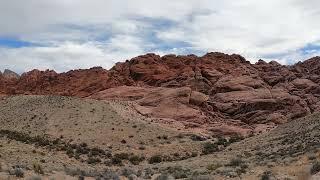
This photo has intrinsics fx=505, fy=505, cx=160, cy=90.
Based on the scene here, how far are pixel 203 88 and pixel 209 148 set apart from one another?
22190mm

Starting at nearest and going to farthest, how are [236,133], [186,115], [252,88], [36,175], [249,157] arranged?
[36,175] < [249,157] < [236,133] < [186,115] < [252,88]

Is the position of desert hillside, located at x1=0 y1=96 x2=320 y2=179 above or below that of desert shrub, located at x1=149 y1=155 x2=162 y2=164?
above

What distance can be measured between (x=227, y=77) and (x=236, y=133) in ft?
55.3

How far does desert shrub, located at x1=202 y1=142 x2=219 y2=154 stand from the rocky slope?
6.59m

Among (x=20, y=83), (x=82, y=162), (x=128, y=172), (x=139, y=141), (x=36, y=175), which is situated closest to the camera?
(x=36, y=175)

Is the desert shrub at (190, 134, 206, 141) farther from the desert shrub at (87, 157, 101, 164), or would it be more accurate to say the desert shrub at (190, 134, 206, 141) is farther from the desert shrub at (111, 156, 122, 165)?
the desert shrub at (87, 157, 101, 164)

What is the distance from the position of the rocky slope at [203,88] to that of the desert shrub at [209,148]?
6.59 meters

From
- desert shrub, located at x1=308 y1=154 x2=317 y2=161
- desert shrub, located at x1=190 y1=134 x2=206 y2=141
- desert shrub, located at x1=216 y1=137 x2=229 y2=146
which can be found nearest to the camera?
desert shrub, located at x1=308 y1=154 x2=317 y2=161

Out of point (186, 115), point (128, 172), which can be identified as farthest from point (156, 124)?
point (128, 172)

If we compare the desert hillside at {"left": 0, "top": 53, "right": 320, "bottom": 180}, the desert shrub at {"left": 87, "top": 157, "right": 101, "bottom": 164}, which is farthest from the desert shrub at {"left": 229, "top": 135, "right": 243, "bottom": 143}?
the desert shrub at {"left": 87, "top": 157, "right": 101, "bottom": 164}

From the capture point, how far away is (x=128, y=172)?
30969mm

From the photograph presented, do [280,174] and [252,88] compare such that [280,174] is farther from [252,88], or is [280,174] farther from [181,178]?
[252,88]

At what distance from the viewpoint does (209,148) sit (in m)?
49.4

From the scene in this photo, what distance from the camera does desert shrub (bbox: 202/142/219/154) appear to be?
4780 centimetres
